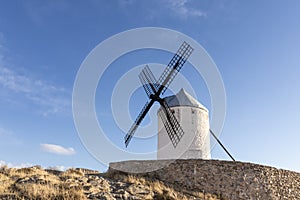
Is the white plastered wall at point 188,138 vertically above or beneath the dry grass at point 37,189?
above

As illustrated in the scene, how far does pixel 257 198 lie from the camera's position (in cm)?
1422

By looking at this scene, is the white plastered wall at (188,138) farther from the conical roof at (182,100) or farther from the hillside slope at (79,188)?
the hillside slope at (79,188)

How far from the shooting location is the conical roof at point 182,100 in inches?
790

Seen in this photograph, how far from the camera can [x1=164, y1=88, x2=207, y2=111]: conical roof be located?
20078 mm

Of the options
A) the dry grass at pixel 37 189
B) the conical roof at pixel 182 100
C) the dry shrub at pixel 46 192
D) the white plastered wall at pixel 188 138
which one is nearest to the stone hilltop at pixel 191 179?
the dry grass at pixel 37 189

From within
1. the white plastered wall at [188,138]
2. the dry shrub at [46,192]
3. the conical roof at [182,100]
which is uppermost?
the conical roof at [182,100]

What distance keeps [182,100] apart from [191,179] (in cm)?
700

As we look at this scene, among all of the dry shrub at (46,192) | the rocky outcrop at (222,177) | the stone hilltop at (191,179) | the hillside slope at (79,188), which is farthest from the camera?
the rocky outcrop at (222,177)

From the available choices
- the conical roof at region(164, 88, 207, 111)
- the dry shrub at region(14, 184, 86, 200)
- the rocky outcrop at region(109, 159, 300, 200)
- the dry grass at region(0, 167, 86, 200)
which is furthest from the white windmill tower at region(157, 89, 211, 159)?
the dry shrub at region(14, 184, 86, 200)

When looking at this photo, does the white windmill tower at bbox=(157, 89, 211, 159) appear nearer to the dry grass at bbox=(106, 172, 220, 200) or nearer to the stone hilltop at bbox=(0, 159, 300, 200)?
the stone hilltop at bbox=(0, 159, 300, 200)

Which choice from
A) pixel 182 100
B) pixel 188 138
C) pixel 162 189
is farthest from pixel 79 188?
pixel 182 100

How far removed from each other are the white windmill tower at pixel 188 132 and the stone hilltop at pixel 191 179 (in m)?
4.03

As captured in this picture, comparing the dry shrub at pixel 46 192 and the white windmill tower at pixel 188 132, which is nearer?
the dry shrub at pixel 46 192

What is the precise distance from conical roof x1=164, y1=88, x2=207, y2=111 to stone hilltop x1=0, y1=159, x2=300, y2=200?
19.2 feet
